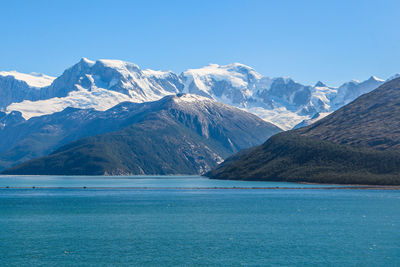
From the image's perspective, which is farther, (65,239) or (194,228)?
(194,228)

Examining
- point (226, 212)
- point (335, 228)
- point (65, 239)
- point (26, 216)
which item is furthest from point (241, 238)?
point (26, 216)

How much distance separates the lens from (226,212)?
605 feet

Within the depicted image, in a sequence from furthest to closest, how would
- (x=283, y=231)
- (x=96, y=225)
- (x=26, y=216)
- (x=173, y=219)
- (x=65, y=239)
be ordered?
(x=26, y=216)
(x=173, y=219)
(x=96, y=225)
(x=283, y=231)
(x=65, y=239)

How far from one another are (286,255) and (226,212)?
80528 mm

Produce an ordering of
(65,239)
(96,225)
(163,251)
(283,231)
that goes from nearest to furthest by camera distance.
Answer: (163,251), (65,239), (283,231), (96,225)

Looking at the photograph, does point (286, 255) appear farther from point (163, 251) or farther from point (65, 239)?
point (65, 239)

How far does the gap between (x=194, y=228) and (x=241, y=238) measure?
20547mm

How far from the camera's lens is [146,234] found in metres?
131

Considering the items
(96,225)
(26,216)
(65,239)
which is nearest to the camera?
(65,239)

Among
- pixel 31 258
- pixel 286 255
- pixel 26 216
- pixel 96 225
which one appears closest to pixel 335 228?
pixel 286 255

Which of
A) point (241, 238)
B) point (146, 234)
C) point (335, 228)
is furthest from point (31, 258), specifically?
point (335, 228)

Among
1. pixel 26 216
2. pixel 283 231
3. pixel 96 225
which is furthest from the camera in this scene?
pixel 26 216

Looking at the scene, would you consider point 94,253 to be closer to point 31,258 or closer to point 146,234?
point 31,258

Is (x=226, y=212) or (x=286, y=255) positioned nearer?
(x=286, y=255)
